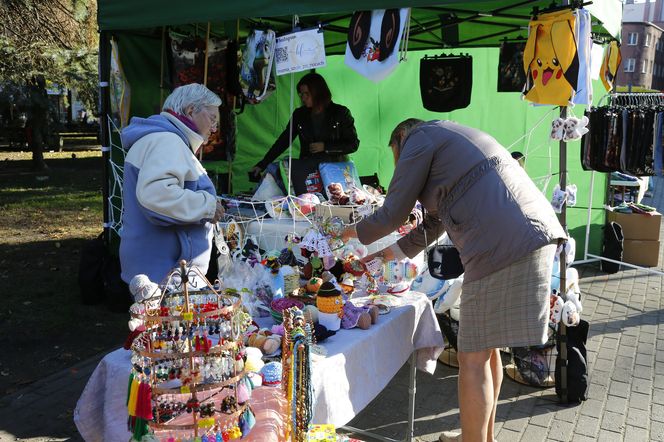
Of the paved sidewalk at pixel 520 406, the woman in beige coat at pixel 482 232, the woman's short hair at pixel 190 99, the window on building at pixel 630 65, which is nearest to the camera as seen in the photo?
the woman in beige coat at pixel 482 232

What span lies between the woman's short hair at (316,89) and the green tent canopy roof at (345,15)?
415mm

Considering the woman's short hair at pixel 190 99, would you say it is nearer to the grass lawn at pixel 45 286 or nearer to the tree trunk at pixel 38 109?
the grass lawn at pixel 45 286

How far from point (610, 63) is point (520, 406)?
2956 millimetres

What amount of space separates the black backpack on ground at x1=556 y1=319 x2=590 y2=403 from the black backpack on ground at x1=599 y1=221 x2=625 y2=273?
3212mm

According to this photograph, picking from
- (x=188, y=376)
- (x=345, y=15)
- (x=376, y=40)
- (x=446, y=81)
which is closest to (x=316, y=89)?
(x=345, y=15)

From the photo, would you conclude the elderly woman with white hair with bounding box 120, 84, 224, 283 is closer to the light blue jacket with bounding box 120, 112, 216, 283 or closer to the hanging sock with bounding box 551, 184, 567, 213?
the light blue jacket with bounding box 120, 112, 216, 283

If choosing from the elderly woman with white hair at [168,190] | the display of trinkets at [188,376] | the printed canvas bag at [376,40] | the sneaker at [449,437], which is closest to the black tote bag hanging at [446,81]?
the printed canvas bag at [376,40]

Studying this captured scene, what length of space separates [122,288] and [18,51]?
6.65m

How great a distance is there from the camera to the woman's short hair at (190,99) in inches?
92.0

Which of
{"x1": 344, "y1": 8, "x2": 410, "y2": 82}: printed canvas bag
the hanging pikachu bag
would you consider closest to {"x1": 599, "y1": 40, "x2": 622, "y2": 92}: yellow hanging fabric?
the hanging pikachu bag

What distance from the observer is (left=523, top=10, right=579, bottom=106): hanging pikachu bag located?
3.06 m

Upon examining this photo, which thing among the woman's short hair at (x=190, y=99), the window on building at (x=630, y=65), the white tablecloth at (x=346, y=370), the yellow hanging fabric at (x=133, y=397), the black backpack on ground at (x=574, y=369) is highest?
the window on building at (x=630, y=65)

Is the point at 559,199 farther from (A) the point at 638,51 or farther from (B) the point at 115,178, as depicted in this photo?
(A) the point at 638,51

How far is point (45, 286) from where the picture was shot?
17.6 ft
